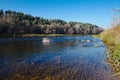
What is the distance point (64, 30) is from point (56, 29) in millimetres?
15545

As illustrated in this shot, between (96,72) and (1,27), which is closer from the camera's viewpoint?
(96,72)

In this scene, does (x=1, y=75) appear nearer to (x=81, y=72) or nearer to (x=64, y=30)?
(x=81, y=72)

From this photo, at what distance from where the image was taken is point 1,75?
17.1 metres

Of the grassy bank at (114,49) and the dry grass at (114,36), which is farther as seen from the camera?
the dry grass at (114,36)

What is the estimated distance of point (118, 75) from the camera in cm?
1688

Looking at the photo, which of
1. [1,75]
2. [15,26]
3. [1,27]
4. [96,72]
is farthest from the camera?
[15,26]

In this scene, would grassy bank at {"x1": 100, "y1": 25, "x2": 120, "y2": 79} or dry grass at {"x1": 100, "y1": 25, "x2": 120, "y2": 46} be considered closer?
grassy bank at {"x1": 100, "y1": 25, "x2": 120, "y2": 79}

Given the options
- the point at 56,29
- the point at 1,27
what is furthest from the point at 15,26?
the point at 56,29

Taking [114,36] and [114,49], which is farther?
[114,36]

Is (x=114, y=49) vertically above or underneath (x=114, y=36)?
underneath

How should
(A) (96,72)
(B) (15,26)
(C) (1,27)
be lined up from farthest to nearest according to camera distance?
(B) (15,26) → (C) (1,27) → (A) (96,72)

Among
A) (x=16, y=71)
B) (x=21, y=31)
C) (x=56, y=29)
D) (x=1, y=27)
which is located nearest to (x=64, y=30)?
(x=56, y=29)

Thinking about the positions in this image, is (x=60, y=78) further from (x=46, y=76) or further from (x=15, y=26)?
(x=15, y=26)

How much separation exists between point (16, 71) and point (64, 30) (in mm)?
172916
